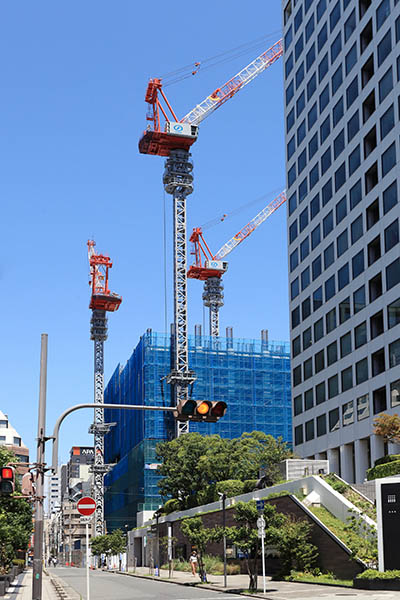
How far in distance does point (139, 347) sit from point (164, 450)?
40.9m

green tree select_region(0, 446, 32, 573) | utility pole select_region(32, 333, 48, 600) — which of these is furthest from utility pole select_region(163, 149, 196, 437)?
utility pole select_region(32, 333, 48, 600)

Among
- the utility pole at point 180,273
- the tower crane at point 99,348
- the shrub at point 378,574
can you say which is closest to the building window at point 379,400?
the shrub at point 378,574

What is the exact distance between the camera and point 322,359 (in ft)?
226

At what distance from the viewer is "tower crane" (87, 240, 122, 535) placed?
146 m

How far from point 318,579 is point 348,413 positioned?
2899 cm

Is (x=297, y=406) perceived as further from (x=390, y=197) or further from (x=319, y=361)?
(x=390, y=197)

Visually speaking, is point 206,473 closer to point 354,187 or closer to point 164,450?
point 164,450

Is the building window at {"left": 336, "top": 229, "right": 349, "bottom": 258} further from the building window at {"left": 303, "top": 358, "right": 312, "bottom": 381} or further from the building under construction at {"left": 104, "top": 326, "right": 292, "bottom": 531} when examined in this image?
the building under construction at {"left": 104, "top": 326, "right": 292, "bottom": 531}

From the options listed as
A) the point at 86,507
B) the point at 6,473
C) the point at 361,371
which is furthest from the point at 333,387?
the point at 6,473

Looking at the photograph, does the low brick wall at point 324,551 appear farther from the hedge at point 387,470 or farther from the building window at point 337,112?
the building window at point 337,112

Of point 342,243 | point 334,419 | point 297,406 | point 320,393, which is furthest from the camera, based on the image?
point 297,406

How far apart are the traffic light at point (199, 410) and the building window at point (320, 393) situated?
160ft

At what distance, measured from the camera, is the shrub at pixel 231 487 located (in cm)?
6195

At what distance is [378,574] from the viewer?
1147 inches
